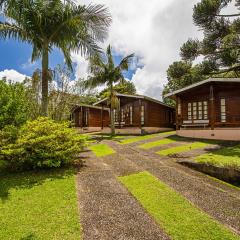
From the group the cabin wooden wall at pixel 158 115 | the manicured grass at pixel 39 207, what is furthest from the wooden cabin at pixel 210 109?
the manicured grass at pixel 39 207

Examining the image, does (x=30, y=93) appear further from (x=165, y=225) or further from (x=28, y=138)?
(x=165, y=225)

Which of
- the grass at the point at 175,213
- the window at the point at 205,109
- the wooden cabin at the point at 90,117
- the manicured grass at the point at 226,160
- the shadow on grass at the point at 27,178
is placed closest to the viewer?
the grass at the point at 175,213

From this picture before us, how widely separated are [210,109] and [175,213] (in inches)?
612

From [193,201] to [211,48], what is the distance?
695 inches

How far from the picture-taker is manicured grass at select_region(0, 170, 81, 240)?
5238 millimetres

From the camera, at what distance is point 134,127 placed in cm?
2738

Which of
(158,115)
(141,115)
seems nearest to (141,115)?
(141,115)

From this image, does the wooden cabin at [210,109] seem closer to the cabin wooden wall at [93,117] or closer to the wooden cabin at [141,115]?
the wooden cabin at [141,115]

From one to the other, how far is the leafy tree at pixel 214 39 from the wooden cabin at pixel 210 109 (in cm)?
255

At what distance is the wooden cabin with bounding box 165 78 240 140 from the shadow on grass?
12379 mm

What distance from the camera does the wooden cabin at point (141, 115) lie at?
26906 mm

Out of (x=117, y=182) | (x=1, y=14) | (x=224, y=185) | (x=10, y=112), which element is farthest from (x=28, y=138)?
(x=224, y=185)

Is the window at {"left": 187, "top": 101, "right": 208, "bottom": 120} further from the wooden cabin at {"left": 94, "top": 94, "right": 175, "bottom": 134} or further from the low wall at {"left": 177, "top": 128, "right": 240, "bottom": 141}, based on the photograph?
the wooden cabin at {"left": 94, "top": 94, "right": 175, "bottom": 134}

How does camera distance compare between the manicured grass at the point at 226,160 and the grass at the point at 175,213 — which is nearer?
the grass at the point at 175,213
